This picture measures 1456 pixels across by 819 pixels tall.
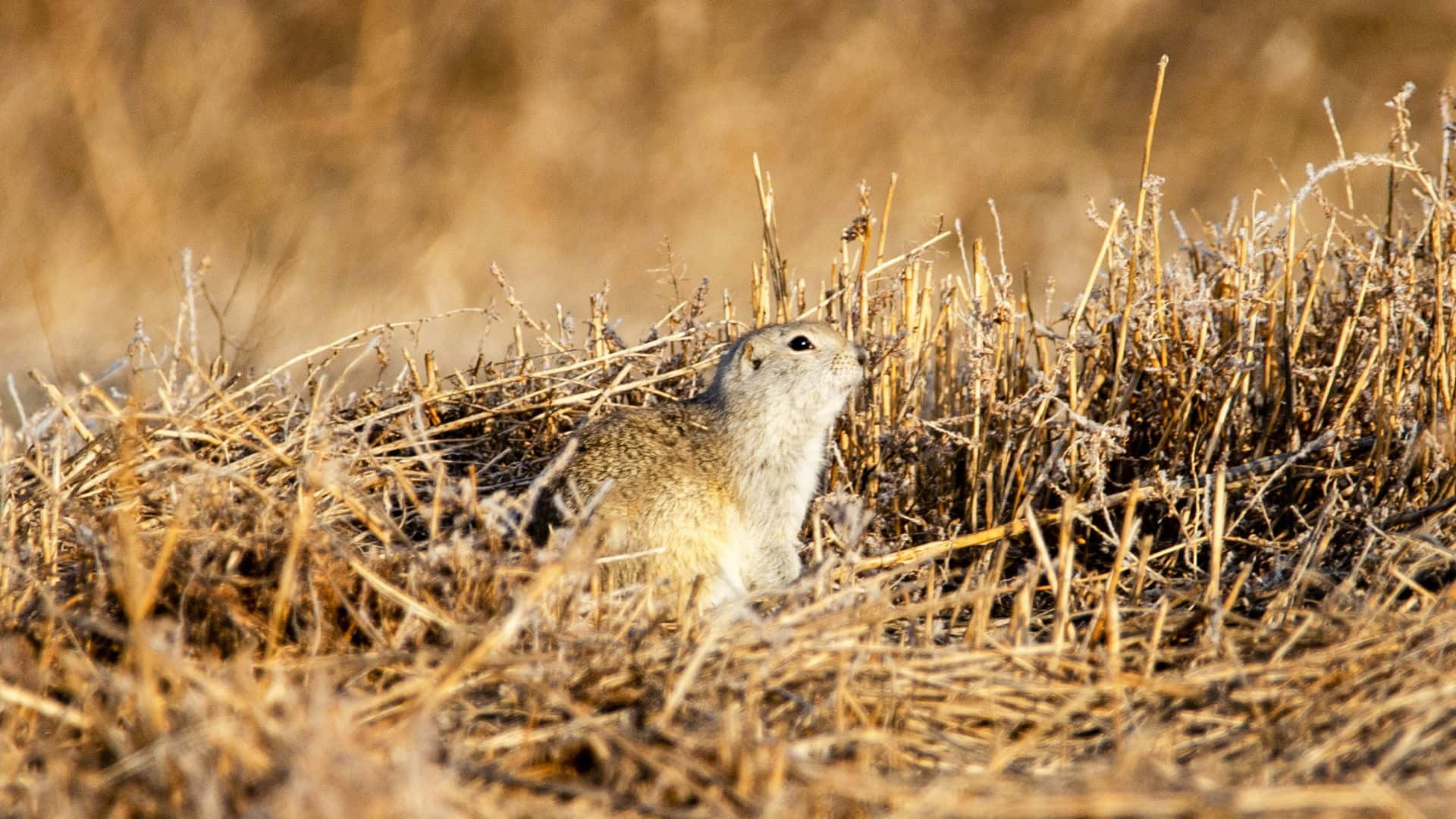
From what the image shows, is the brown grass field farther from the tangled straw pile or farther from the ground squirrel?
the ground squirrel

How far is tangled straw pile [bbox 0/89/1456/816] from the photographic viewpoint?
2268 millimetres

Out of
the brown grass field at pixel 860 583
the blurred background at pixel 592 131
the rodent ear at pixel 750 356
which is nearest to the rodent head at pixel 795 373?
the rodent ear at pixel 750 356

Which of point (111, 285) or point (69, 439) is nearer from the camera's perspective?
point (69, 439)

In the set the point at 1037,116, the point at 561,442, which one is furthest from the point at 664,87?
the point at 561,442

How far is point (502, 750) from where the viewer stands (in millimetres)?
2516

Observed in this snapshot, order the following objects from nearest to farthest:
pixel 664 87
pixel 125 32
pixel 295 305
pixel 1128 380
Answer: pixel 1128 380, pixel 295 305, pixel 125 32, pixel 664 87

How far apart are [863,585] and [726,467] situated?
808 mm

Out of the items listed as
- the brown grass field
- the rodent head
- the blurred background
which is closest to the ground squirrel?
the rodent head

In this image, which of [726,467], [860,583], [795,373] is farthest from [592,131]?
[860,583]

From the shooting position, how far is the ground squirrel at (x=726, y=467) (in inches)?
138

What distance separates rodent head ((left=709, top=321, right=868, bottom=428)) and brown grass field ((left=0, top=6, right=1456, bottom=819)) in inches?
6.7

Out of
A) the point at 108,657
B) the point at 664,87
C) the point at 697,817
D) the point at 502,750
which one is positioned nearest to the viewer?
the point at 697,817

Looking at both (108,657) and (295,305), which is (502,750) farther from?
(295,305)

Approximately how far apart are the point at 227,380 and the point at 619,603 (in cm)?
160
